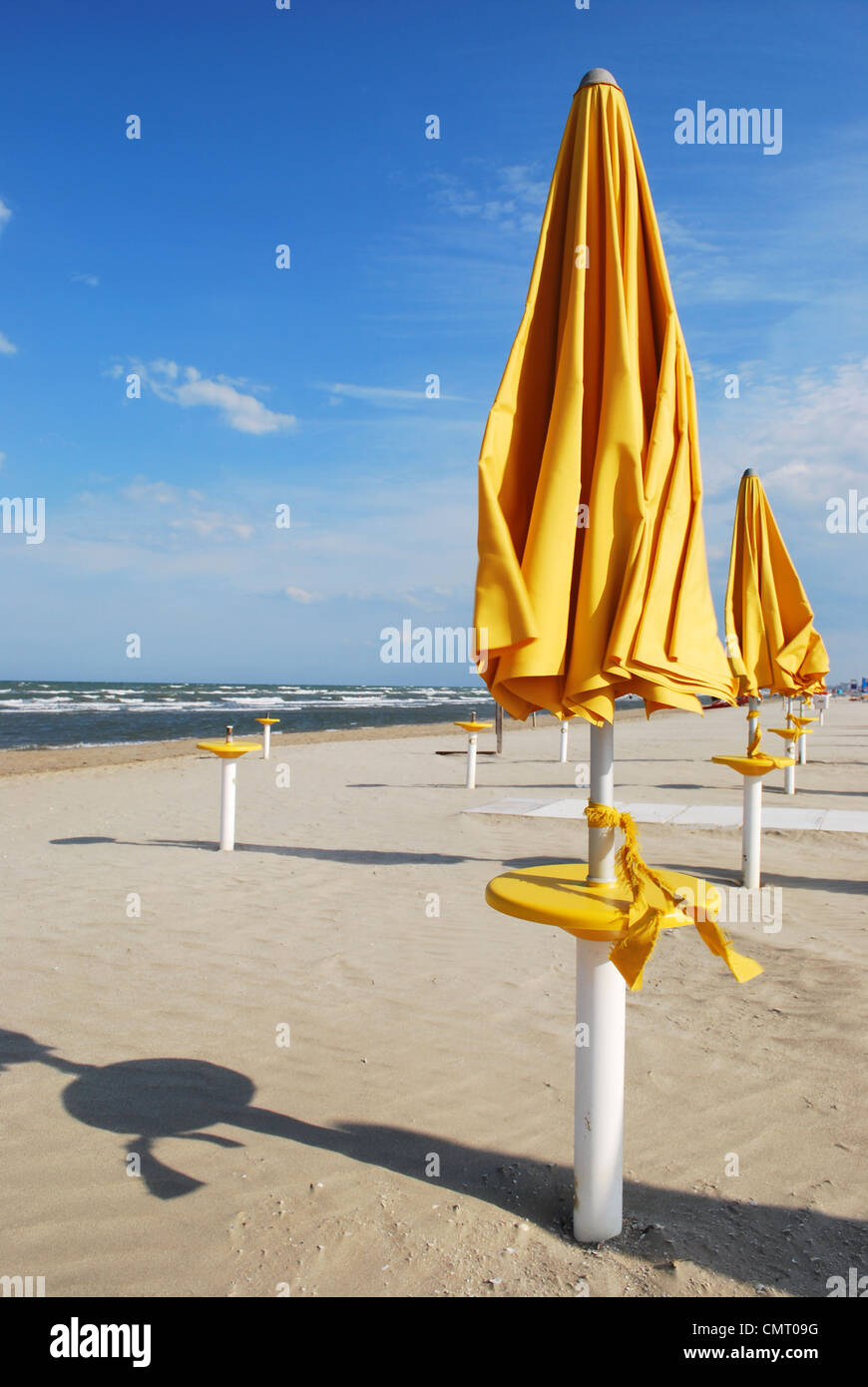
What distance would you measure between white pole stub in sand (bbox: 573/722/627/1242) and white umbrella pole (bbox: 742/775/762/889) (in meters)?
4.23

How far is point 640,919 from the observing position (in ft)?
7.39

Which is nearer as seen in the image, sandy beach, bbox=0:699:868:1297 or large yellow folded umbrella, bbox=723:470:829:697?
sandy beach, bbox=0:699:868:1297

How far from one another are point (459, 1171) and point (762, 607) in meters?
4.89

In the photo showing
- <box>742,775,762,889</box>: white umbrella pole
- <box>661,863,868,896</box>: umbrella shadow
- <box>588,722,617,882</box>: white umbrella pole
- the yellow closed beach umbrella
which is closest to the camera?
the yellow closed beach umbrella

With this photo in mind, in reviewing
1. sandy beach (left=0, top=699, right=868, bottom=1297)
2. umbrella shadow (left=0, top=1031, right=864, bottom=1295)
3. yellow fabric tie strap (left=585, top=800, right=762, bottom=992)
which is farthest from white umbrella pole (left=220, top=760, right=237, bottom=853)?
yellow fabric tie strap (left=585, top=800, right=762, bottom=992)

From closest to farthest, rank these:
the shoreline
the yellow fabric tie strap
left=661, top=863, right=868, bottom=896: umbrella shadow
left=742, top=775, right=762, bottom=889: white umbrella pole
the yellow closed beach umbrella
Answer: the yellow fabric tie strap
the yellow closed beach umbrella
left=742, top=775, right=762, bottom=889: white umbrella pole
left=661, top=863, right=868, bottom=896: umbrella shadow
the shoreline

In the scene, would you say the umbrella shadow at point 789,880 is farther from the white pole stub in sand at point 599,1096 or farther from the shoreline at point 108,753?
the shoreline at point 108,753

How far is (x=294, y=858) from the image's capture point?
768 cm

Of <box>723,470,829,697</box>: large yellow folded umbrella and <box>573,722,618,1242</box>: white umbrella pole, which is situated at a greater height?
<box>723,470,829,697</box>: large yellow folded umbrella

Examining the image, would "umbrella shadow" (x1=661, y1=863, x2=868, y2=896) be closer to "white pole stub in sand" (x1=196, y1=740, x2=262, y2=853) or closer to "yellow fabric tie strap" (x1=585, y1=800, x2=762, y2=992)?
Answer: "white pole stub in sand" (x1=196, y1=740, x2=262, y2=853)

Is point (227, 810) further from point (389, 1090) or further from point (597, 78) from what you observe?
point (597, 78)

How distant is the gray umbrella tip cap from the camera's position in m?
2.57
